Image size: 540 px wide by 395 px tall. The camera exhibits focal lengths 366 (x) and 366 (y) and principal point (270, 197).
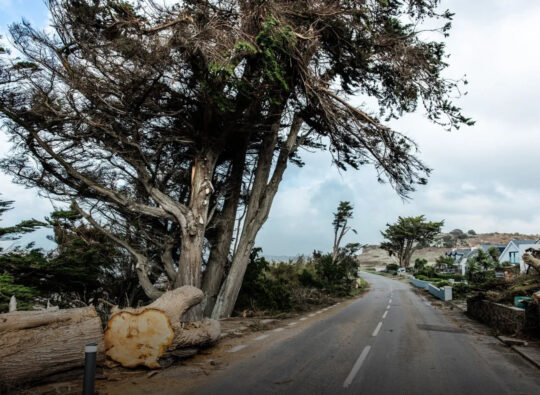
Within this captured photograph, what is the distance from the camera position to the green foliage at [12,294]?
6855 mm

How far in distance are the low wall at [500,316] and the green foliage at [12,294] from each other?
1203 cm

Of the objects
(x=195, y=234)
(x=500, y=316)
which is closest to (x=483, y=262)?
(x=500, y=316)

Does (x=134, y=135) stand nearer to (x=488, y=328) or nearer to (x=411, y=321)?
(x=411, y=321)

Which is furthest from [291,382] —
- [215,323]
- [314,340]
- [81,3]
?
[81,3]

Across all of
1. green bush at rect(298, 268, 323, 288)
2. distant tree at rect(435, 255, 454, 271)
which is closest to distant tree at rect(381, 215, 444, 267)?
distant tree at rect(435, 255, 454, 271)

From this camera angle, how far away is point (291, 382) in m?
5.24

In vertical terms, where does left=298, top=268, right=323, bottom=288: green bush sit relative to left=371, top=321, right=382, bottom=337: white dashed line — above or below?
above

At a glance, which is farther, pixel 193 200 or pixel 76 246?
pixel 76 246

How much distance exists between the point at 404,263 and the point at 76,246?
64.5 meters

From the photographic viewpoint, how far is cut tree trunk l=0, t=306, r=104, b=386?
4270 mm

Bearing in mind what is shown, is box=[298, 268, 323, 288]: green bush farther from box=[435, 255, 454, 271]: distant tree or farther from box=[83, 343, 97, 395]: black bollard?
box=[435, 255, 454, 271]: distant tree

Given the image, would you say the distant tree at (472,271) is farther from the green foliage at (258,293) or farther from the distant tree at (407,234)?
the distant tree at (407,234)

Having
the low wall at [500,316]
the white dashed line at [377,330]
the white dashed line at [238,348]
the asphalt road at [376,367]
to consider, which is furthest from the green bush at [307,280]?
the white dashed line at [238,348]

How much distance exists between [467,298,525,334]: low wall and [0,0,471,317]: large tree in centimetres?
459
